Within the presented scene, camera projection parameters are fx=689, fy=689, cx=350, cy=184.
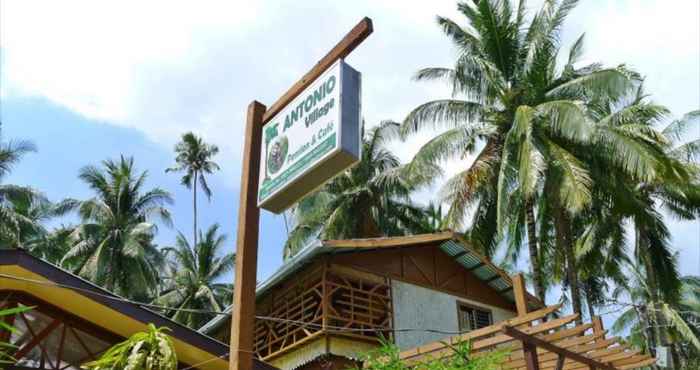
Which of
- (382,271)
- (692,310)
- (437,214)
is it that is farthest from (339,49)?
(692,310)

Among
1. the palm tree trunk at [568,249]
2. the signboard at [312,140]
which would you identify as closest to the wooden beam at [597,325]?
the signboard at [312,140]

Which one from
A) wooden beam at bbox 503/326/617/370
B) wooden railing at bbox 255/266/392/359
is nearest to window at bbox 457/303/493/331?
wooden railing at bbox 255/266/392/359

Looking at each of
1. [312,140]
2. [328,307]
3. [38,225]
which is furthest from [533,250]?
[38,225]

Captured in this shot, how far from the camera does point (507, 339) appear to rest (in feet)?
28.8

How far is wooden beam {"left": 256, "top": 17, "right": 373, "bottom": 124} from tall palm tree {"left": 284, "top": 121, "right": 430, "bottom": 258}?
20324 millimetres

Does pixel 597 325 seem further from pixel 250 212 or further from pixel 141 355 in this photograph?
pixel 141 355

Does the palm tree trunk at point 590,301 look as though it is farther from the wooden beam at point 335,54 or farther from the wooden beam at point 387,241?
the wooden beam at point 335,54

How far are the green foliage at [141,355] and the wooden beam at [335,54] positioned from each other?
2.13 m

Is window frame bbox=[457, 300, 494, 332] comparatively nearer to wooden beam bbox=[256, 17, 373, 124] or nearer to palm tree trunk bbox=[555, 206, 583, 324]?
palm tree trunk bbox=[555, 206, 583, 324]

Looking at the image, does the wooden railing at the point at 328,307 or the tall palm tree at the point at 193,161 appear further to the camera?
the tall palm tree at the point at 193,161

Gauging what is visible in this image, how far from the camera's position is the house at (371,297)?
15141mm

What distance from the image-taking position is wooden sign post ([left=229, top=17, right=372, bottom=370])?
494 cm

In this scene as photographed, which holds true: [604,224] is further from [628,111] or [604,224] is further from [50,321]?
[50,321]

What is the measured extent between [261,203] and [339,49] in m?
1.32
